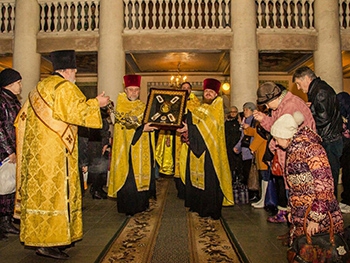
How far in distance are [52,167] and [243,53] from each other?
23.6 ft

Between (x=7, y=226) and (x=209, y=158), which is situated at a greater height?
(x=209, y=158)

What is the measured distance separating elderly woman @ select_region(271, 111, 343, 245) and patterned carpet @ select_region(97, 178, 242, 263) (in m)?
0.97

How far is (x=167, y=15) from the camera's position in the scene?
30.9 feet

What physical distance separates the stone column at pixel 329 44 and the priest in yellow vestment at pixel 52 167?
7.84 meters

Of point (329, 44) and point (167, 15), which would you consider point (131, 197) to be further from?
point (329, 44)

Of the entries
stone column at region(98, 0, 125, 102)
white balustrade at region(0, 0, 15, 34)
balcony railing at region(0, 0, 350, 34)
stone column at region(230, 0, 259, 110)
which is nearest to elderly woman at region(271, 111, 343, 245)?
stone column at region(230, 0, 259, 110)

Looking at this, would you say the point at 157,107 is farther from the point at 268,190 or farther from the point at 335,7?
the point at 335,7

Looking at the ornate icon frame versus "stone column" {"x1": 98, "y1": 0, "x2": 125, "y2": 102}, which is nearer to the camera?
the ornate icon frame

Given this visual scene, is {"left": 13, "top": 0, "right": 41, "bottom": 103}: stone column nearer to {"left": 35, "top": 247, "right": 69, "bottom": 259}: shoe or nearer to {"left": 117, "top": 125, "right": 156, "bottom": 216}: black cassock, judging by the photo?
{"left": 117, "top": 125, "right": 156, "bottom": 216}: black cassock

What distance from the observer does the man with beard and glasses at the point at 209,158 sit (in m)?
4.84

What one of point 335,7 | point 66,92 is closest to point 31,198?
point 66,92

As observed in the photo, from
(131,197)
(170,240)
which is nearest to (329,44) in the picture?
(131,197)

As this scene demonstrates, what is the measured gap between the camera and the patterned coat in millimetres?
2521

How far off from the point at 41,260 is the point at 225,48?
302 inches
